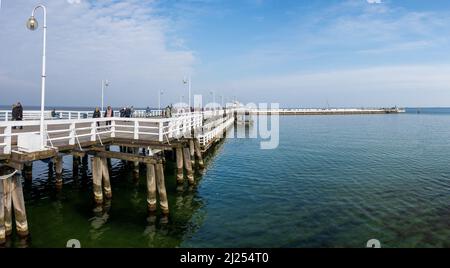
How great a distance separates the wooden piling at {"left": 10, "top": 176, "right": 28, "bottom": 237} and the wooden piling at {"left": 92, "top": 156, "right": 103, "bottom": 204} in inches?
146

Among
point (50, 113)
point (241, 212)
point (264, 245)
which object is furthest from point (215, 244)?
point (50, 113)

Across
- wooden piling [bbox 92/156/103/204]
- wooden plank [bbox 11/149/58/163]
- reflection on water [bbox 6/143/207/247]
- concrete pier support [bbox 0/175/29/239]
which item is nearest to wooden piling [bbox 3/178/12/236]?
concrete pier support [bbox 0/175/29/239]

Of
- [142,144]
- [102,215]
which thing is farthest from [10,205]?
[142,144]

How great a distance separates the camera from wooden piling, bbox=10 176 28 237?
1089 centimetres

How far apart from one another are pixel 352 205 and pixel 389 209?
1577mm

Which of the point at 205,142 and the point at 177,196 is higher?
the point at 205,142

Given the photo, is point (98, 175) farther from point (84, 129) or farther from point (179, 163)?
point (179, 163)

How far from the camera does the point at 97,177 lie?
579 inches

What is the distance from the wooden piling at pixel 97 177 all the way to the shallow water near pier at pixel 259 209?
57 centimetres

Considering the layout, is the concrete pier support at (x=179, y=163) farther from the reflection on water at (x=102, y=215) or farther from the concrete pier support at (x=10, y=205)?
the concrete pier support at (x=10, y=205)

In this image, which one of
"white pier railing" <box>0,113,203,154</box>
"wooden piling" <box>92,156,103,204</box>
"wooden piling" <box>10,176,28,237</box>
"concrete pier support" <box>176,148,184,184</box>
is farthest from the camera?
"concrete pier support" <box>176,148,184,184</box>

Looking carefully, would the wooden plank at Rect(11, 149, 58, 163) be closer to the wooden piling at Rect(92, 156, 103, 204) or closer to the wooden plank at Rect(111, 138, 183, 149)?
the wooden piling at Rect(92, 156, 103, 204)

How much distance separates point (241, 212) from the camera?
1501 centimetres
